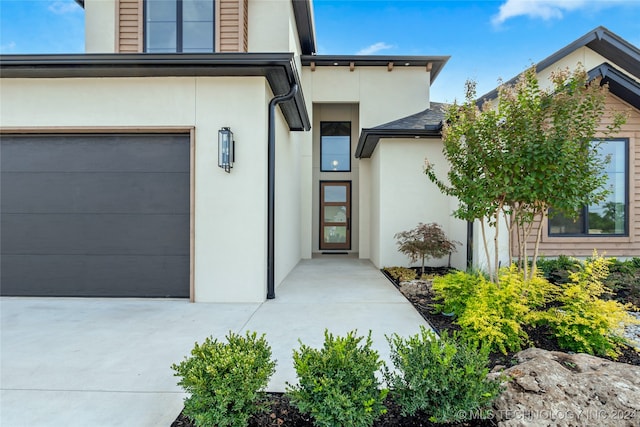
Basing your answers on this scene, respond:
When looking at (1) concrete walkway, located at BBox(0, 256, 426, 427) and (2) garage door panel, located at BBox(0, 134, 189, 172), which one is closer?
(1) concrete walkway, located at BBox(0, 256, 426, 427)

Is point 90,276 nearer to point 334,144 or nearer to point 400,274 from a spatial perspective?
point 400,274

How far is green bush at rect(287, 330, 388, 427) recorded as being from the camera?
1651 mm

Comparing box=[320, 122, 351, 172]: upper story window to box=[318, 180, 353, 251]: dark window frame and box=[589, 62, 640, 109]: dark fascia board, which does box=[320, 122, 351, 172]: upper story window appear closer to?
box=[318, 180, 353, 251]: dark window frame

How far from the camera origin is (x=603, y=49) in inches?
270

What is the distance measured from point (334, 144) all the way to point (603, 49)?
7103mm

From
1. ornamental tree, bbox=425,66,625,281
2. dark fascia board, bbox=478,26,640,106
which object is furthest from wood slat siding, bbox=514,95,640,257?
ornamental tree, bbox=425,66,625,281

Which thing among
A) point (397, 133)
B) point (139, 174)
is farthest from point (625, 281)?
point (139, 174)

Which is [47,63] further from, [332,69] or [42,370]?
[332,69]

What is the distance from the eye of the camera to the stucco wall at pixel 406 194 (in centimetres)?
774

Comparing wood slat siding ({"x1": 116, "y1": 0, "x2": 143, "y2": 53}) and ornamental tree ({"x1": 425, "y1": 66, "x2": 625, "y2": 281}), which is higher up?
wood slat siding ({"x1": 116, "y1": 0, "x2": 143, "y2": 53})

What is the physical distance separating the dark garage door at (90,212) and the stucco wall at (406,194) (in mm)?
4699

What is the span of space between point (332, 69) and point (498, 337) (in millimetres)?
9187

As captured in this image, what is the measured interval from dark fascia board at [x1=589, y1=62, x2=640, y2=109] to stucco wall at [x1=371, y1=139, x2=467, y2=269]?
3.15m

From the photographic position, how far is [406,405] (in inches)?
72.6
